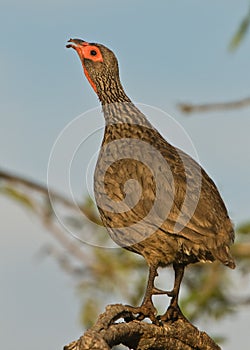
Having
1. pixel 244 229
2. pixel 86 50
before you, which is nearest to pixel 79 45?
pixel 86 50

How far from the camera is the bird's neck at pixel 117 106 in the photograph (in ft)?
27.6

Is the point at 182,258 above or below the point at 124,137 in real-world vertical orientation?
below

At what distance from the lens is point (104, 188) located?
776 cm

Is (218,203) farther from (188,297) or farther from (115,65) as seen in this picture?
(188,297)

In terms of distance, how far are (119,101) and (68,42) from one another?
62 centimetres

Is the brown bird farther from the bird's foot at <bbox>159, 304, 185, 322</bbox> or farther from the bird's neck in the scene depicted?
the bird's neck

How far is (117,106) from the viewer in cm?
858

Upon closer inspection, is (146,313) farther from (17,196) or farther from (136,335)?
(17,196)

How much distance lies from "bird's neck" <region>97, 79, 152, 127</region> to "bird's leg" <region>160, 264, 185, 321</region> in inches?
45.9

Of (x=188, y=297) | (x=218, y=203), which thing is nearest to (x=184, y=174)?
(x=218, y=203)

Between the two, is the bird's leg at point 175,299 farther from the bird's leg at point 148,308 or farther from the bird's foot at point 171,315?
the bird's leg at point 148,308

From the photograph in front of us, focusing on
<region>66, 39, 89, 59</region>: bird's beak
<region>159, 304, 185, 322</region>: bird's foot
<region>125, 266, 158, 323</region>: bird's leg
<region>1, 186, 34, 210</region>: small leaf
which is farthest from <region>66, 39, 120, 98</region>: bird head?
<region>1, 186, 34, 210</region>: small leaf

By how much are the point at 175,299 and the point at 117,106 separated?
1.71m

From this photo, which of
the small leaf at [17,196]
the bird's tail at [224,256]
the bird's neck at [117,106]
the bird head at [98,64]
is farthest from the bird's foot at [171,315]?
the small leaf at [17,196]
